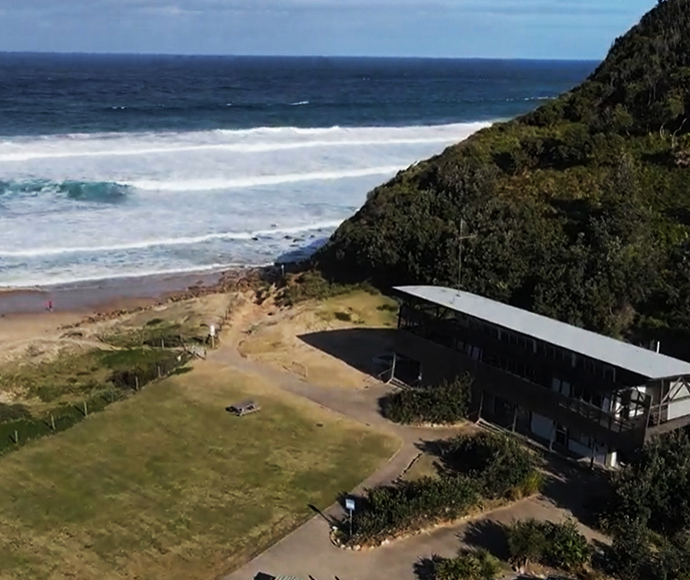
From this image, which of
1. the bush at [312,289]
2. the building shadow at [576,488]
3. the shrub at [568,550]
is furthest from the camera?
the bush at [312,289]

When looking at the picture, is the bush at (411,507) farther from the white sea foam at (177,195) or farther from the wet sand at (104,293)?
the white sea foam at (177,195)

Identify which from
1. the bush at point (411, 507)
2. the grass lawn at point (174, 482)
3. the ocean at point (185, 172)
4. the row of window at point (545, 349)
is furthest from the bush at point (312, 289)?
the bush at point (411, 507)

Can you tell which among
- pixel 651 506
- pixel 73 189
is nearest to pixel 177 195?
pixel 73 189

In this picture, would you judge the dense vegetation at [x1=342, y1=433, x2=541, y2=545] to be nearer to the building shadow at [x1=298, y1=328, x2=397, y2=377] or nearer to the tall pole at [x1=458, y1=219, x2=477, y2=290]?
the building shadow at [x1=298, y1=328, x2=397, y2=377]

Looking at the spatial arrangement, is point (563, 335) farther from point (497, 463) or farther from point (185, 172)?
point (185, 172)

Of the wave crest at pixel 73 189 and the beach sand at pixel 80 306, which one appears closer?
the beach sand at pixel 80 306

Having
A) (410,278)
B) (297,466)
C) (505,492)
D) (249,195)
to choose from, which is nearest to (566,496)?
(505,492)

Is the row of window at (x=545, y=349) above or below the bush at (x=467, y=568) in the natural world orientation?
above

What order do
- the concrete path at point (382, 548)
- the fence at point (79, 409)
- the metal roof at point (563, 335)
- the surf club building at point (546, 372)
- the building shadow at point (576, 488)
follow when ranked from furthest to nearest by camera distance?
the fence at point (79, 409) < the surf club building at point (546, 372) < the metal roof at point (563, 335) < the building shadow at point (576, 488) < the concrete path at point (382, 548)
